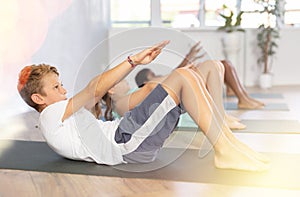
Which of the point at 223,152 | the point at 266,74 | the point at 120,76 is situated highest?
the point at 120,76

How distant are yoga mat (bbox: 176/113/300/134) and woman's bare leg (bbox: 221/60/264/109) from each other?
586 mm

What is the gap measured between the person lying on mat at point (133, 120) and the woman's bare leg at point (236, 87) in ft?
5.80

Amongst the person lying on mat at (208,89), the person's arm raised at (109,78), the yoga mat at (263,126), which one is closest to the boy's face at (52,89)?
the person's arm raised at (109,78)

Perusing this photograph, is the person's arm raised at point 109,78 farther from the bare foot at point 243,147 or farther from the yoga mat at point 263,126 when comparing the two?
the yoga mat at point 263,126

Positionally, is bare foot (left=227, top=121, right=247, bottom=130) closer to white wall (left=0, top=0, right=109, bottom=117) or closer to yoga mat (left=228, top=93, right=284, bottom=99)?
white wall (left=0, top=0, right=109, bottom=117)

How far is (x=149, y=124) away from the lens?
197cm

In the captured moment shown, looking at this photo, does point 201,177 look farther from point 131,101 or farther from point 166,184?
point 131,101

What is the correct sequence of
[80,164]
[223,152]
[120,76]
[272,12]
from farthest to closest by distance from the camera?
1. [272,12]
2. [80,164]
3. [223,152]
4. [120,76]

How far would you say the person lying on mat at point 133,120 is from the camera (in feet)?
6.48

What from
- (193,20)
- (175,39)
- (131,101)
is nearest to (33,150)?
(131,101)

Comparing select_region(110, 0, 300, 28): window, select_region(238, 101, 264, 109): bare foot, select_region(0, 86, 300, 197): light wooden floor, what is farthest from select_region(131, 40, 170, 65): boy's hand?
select_region(110, 0, 300, 28): window

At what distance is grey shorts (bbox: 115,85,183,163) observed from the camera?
1.97 metres

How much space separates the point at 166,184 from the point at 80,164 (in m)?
0.49

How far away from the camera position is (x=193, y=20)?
19.3 ft
